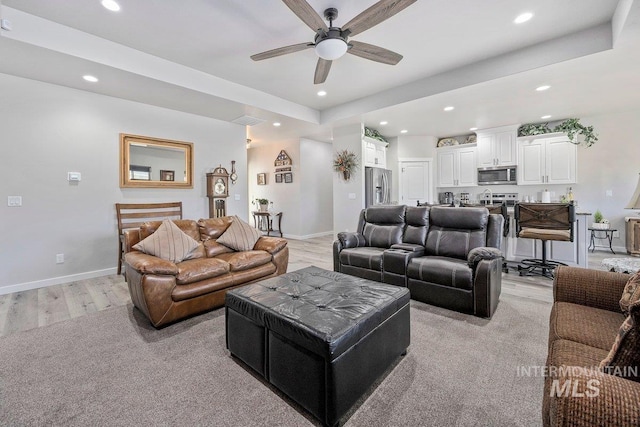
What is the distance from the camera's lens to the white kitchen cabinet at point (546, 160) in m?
5.50

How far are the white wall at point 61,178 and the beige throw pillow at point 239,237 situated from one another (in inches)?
79.8

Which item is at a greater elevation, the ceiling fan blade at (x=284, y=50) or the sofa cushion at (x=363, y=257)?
the ceiling fan blade at (x=284, y=50)

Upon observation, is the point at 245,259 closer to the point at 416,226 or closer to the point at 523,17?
the point at 416,226

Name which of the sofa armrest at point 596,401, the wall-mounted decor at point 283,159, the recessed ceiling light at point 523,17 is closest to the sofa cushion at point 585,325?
the sofa armrest at point 596,401

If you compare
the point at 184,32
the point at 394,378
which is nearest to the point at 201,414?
the point at 394,378

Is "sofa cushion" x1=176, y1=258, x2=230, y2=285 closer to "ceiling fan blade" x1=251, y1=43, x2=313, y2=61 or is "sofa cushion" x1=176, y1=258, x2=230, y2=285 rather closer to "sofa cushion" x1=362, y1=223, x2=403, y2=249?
"sofa cushion" x1=362, y1=223, x2=403, y2=249

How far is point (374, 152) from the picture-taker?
6402mm

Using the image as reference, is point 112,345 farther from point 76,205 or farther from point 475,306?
point 475,306

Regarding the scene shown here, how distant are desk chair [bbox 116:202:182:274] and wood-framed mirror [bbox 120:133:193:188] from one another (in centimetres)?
33

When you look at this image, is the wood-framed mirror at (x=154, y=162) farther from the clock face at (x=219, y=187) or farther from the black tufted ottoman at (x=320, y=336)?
the black tufted ottoman at (x=320, y=336)

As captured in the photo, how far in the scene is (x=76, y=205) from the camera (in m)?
3.88

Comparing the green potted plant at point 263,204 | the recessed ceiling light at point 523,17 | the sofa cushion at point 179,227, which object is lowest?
the sofa cushion at point 179,227

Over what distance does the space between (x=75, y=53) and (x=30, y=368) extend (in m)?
3.03

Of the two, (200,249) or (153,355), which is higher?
(200,249)
